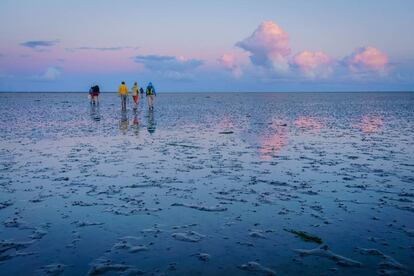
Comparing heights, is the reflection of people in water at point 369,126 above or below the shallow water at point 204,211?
above

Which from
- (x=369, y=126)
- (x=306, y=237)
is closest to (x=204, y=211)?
(x=306, y=237)

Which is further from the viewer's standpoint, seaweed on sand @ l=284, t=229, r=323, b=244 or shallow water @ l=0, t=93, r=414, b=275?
seaweed on sand @ l=284, t=229, r=323, b=244

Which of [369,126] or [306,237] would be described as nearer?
[306,237]

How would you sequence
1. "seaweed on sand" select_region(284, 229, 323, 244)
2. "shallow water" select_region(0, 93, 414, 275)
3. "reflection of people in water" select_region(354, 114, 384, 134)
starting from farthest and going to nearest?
1. "reflection of people in water" select_region(354, 114, 384, 134)
2. "seaweed on sand" select_region(284, 229, 323, 244)
3. "shallow water" select_region(0, 93, 414, 275)

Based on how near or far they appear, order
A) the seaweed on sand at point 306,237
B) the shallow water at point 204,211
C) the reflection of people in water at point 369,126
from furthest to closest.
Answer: the reflection of people in water at point 369,126 → the seaweed on sand at point 306,237 → the shallow water at point 204,211

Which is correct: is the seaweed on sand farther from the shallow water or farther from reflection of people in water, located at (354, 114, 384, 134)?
reflection of people in water, located at (354, 114, 384, 134)

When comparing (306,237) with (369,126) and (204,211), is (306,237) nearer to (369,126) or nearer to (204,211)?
(204,211)

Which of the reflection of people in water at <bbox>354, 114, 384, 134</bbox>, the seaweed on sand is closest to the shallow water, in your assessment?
the seaweed on sand

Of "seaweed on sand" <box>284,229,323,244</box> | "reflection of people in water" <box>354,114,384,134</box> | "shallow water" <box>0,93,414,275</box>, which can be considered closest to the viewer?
"shallow water" <box>0,93,414,275</box>

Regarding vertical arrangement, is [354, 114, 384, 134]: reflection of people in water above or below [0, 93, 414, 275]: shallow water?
above

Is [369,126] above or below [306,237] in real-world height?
above

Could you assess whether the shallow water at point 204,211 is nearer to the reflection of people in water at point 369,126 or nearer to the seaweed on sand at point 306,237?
the seaweed on sand at point 306,237

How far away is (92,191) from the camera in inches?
409

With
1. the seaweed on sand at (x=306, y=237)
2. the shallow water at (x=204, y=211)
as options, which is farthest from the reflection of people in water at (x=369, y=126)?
the seaweed on sand at (x=306, y=237)
